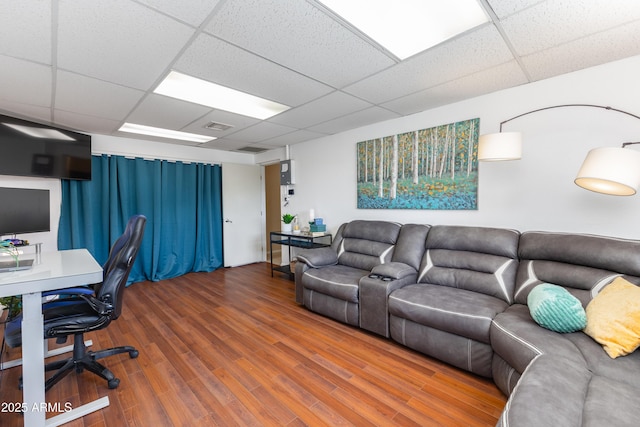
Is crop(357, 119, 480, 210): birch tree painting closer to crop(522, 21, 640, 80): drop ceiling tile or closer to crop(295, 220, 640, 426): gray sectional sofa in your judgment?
crop(295, 220, 640, 426): gray sectional sofa

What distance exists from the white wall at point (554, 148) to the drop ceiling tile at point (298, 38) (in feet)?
Result: 4.37

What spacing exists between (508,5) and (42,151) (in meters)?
4.68

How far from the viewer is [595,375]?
129 centimetres

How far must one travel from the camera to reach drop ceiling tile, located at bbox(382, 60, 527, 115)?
2252 mm

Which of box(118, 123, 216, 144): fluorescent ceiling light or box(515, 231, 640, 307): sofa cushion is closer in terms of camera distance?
box(515, 231, 640, 307): sofa cushion

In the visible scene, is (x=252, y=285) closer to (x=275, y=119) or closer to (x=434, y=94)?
(x=275, y=119)

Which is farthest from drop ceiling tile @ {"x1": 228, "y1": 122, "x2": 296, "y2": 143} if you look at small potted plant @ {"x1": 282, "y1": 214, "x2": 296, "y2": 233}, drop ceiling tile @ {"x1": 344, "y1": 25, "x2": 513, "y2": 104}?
drop ceiling tile @ {"x1": 344, "y1": 25, "x2": 513, "y2": 104}

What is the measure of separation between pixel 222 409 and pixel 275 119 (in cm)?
291

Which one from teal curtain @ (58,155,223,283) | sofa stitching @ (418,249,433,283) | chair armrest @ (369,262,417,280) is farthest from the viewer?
teal curtain @ (58,155,223,283)

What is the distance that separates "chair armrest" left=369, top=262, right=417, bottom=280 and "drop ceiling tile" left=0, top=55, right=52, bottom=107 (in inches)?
125

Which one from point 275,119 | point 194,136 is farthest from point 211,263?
point 275,119

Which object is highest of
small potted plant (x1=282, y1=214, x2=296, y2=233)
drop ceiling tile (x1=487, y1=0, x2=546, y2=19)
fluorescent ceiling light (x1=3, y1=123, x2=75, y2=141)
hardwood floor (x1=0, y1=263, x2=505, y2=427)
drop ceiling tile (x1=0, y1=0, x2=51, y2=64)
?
drop ceiling tile (x1=487, y1=0, x2=546, y2=19)

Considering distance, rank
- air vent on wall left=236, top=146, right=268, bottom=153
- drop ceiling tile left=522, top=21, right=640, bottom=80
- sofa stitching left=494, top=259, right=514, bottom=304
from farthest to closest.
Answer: air vent on wall left=236, top=146, right=268, bottom=153 < sofa stitching left=494, top=259, right=514, bottom=304 < drop ceiling tile left=522, top=21, right=640, bottom=80

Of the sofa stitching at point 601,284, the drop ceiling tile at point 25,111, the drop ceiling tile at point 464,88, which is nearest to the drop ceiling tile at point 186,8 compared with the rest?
the drop ceiling tile at point 464,88
